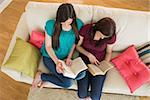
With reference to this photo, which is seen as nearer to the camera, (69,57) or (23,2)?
(69,57)

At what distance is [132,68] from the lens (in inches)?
88.4

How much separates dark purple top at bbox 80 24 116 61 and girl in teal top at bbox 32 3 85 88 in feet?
0.20

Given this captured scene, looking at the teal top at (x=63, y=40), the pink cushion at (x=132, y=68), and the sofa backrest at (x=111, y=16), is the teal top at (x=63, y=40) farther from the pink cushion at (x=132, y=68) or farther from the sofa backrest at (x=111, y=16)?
the pink cushion at (x=132, y=68)

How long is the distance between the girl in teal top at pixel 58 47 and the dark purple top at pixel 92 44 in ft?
0.20

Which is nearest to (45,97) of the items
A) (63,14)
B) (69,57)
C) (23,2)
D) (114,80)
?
(69,57)

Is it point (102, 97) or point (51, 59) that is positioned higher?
point (51, 59)

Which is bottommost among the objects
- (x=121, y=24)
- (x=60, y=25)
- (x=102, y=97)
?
(x=102, y=97)

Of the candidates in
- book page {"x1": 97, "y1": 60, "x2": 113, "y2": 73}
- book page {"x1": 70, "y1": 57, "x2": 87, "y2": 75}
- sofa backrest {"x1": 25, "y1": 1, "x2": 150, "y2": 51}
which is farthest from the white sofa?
book page {"x1": 70, "y1": 57, "x2": 87, "y2": 75}

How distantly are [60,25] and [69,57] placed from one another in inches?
12.1

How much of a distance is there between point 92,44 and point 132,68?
1.38ft

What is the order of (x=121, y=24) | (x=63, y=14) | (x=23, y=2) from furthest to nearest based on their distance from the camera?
(x=23, y=2), (x=121, y=24), (x=63, y=14)

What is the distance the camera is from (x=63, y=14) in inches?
77.9

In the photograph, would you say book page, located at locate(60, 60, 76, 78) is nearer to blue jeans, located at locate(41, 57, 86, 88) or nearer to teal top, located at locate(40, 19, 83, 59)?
blue jeans, located at locate(41, 57, 86, 88)

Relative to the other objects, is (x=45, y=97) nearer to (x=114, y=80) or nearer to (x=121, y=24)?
(x=114, y=80)
